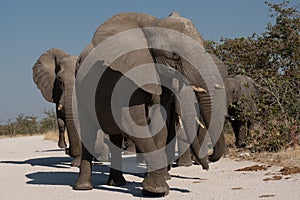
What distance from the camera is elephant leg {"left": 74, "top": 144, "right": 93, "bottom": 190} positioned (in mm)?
8122

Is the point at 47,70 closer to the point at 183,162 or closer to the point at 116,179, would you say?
the point at 183,162

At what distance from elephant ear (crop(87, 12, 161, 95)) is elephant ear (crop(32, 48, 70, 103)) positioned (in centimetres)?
641

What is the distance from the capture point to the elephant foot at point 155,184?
7.01 meters

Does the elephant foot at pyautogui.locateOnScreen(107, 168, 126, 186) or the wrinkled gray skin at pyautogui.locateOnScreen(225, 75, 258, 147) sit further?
the wrinkled gray skin at pyautogui.locateOnScreen(225, 75, 258, 147)

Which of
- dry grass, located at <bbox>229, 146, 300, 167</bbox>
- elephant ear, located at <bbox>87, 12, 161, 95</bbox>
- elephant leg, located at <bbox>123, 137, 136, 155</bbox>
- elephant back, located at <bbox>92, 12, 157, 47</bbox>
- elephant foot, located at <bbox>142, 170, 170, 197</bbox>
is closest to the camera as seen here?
elephant ear, located at <bbox>87, 12, 161, 95</bbox>

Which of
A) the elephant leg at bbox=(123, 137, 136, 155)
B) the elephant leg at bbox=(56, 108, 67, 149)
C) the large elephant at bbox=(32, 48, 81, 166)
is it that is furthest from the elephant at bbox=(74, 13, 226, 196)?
the elephant leg at bbox=(56, 108, 67, 149)

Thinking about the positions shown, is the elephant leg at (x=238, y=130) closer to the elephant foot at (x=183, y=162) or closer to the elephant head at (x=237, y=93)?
the elephant head at (x=237, y=93)

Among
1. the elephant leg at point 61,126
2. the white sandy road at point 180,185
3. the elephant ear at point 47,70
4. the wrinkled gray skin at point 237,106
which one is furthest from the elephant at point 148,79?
the elephant leg at point 61,126

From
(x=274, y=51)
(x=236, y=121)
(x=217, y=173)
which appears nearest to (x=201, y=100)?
(x=217, y=173)

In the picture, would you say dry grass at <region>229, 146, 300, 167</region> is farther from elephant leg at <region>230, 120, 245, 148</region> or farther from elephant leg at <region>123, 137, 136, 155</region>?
elephant leg at <region>123, 137, 136, 155</region>

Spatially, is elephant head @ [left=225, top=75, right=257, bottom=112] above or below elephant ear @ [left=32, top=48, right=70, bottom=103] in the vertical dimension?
below

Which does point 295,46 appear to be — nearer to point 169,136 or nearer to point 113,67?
point 169,136

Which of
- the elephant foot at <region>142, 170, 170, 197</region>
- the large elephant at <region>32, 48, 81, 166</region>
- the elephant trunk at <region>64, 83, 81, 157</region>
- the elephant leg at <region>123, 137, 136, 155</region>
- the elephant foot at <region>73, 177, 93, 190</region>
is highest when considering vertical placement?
the large elephant at <region>32, 48, 81, 166</region>

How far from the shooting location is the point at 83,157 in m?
8.38
